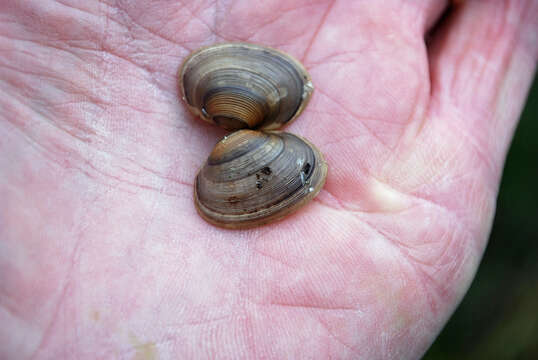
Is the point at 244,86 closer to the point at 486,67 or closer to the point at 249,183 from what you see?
the point at 249,183

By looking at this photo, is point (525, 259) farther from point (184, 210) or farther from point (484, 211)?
point (184, 210)

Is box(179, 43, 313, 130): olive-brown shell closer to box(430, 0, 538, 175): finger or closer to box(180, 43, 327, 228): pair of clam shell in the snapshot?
box(180, 43, 327, 228): pair of clam shell

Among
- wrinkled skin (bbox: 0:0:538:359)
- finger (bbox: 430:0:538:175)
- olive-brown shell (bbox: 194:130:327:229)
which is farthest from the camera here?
finger (bbox: 430:0:538:175)

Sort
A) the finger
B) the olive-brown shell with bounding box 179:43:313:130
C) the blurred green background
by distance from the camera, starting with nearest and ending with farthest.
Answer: the olive-brown shell with bounding box 179:43:313:130
the finger
the blurred green background

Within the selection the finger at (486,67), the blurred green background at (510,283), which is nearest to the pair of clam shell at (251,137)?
the finger at (486,67)

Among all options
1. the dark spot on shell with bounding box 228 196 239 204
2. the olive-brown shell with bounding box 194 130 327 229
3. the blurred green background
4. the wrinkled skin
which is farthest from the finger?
the blurred green background

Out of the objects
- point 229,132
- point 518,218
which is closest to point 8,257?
point 229,132

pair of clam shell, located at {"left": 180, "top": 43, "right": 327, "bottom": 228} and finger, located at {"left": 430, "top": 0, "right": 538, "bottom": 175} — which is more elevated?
finger, located at {"left": 430, "top": 0, "right": 538, "bottom": 175}
